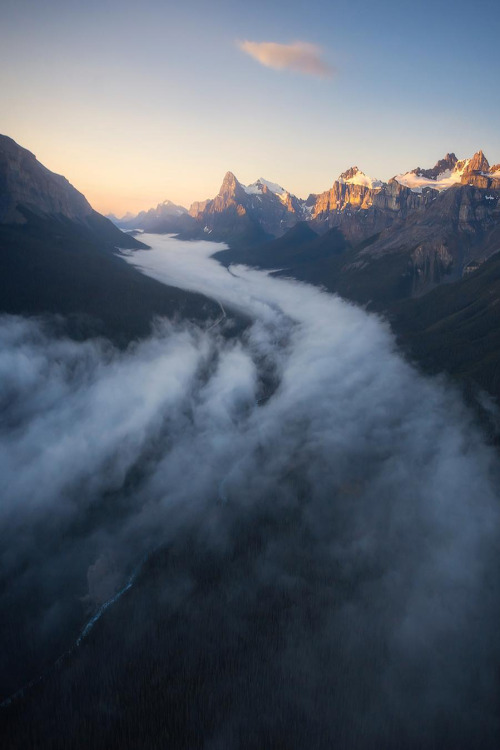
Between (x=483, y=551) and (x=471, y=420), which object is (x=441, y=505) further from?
(x=471, y=420)

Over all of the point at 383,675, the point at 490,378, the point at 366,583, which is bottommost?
the point at 383,675

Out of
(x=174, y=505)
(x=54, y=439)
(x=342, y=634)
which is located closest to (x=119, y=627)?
(x=174, y=505)

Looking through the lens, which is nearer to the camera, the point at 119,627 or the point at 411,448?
the point at 119,627

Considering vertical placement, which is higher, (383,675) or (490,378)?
(490,378)

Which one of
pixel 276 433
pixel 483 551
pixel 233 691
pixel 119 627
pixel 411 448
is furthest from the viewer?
pixel 276 433

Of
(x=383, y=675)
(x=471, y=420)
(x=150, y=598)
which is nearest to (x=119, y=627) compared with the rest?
(x=150, y=598)

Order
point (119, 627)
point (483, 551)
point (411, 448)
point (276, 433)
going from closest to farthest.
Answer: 1. point (119, 627)
2. point (483, 551)
3. point (411, 448)
4. point (276, 433)
